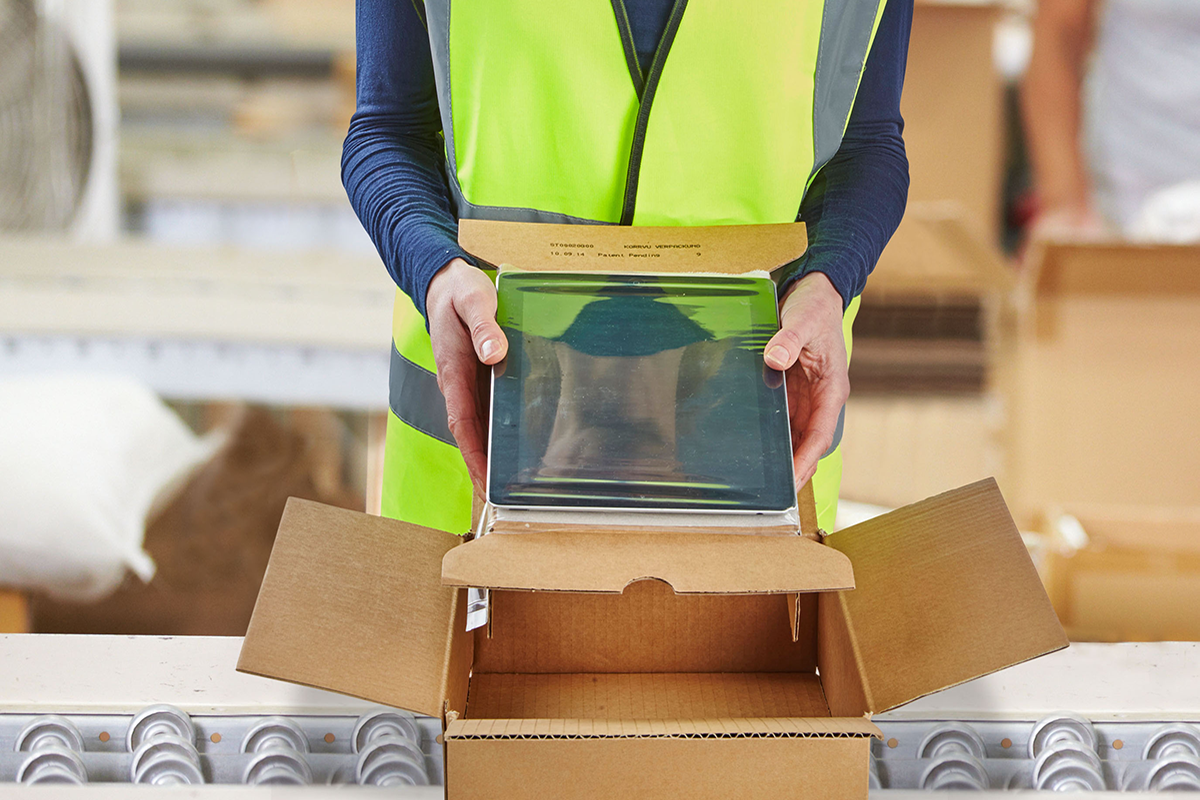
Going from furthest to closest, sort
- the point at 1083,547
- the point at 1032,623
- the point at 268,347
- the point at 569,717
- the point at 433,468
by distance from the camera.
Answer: the point at 268,347 → the point at 1083,547 → the point at 433,468 → the point at 569,717 → the point at 1032,623

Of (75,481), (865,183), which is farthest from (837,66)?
(75,481)

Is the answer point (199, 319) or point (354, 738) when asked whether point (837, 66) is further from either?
Answer: point (199, 319)

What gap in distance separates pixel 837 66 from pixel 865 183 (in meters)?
0.12

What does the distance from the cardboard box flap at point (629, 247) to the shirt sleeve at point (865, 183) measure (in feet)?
0.27

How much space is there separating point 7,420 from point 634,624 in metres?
1.56

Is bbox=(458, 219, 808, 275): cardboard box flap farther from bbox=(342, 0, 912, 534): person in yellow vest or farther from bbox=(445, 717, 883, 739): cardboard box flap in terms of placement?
bbox=(445, 717, 883, 739): cardboard box flap

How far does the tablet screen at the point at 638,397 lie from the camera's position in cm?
62

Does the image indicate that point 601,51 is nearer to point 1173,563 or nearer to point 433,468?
point 433,468

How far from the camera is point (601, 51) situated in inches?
31.4

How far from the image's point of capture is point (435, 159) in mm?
951

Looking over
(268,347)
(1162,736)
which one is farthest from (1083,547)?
(268,347)

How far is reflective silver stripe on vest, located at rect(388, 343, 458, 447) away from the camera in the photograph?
94 cm

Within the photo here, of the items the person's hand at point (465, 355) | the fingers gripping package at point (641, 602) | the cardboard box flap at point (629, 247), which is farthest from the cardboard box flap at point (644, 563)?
the cardboard box flap at point (629, 247)

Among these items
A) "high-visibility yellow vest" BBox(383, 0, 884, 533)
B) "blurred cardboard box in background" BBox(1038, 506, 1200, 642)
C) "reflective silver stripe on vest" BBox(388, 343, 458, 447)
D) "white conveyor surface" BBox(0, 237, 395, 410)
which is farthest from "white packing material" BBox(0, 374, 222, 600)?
"blurred cardboard box in background" BBox(1038, 506, 1200, 642)
